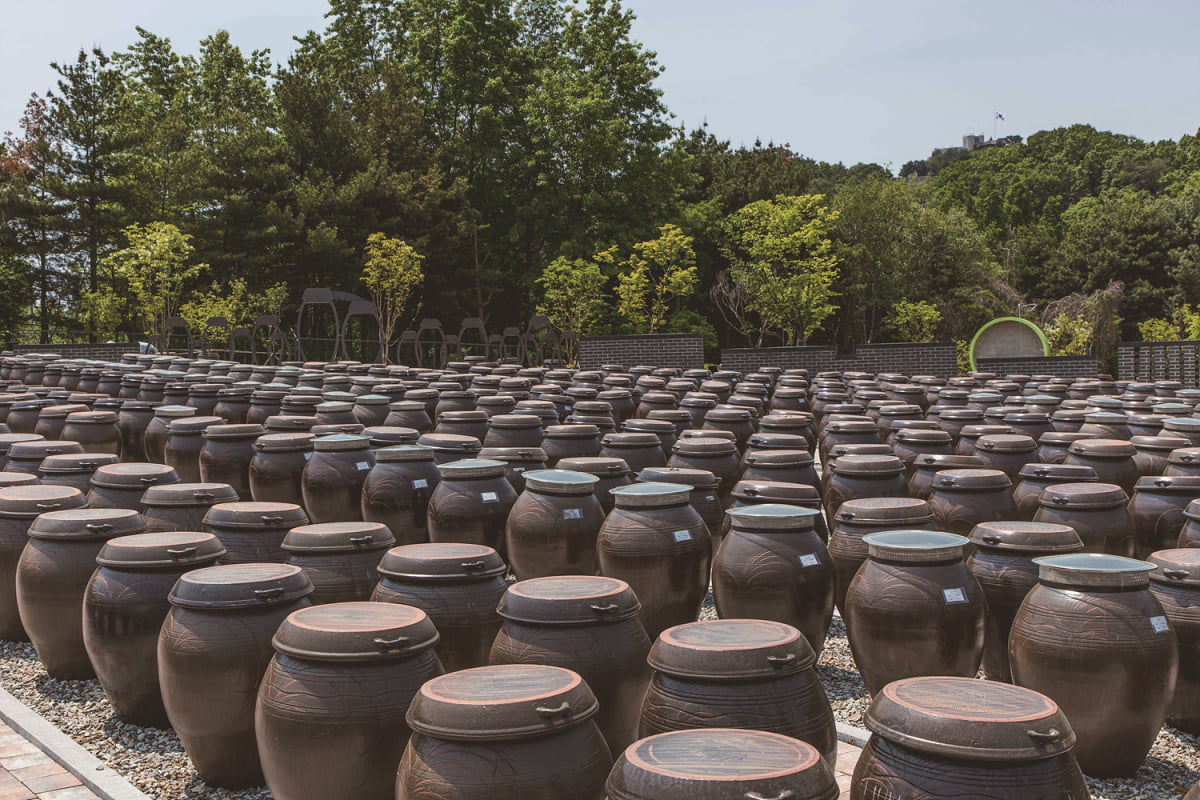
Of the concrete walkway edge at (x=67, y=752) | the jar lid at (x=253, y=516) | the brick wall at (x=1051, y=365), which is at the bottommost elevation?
the concrete walkway edge at (x=67, y=752)

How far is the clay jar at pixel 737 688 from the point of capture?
12.4ft

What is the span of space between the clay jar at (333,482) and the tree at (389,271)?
74.6 ft

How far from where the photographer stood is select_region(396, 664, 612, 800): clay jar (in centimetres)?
331

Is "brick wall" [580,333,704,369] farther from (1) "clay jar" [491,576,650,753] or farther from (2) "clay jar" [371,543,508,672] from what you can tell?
(1) "clay jar" [491,576,650,753]

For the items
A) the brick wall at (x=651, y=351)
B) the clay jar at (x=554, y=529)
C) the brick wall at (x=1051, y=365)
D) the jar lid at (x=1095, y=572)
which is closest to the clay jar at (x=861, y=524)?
the jar lid at (x=1095, y=572)

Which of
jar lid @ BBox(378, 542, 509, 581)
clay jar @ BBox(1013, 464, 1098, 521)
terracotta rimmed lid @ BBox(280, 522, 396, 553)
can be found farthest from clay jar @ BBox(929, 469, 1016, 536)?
terracotta rimmed lid @ BBox(280, 522, 396, 553)

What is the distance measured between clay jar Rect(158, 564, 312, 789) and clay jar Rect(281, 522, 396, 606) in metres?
0.65

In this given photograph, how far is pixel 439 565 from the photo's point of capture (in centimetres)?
510

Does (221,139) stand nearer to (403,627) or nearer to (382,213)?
(382,213)

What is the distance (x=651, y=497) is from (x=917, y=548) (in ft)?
5.60

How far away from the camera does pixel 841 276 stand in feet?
141

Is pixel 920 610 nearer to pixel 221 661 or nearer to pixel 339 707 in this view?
pixel 339 707

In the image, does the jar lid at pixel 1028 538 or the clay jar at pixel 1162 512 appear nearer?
the jar lid at pixel 1028 538

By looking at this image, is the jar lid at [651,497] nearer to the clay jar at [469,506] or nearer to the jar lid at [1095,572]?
the clay jar at [469,506]
